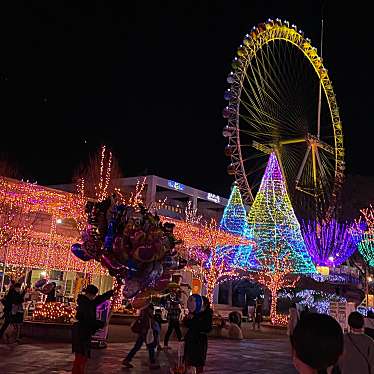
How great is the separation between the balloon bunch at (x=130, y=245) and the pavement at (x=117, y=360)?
1.66 m

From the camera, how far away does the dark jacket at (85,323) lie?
7875 mm

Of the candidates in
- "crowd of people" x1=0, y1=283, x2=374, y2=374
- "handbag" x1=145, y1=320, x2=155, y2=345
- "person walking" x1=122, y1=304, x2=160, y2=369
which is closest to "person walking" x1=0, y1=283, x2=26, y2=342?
"crowd of people" x1=0, y1=283, x2=374, y2=374

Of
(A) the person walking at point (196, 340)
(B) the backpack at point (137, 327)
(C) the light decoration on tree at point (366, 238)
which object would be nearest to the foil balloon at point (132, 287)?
(B) the backpack at point (137, 327)

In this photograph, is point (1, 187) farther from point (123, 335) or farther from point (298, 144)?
point (298, 144)

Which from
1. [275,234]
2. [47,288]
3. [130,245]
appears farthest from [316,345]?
[275,234]

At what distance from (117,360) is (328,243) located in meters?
33.6

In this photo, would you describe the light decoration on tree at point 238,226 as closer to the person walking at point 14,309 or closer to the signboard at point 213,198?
the signboard at point 213,198

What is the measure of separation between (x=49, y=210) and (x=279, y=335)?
11859 mm

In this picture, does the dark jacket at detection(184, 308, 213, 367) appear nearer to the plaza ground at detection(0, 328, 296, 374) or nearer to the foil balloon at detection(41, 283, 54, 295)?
the plaza ground at detection(0, 328, 296, 374)

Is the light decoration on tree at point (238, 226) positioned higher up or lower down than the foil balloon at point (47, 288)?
higher up

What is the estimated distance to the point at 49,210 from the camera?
76.9 feet

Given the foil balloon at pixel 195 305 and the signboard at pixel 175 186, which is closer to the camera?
the foil balloon at pixel 195 305

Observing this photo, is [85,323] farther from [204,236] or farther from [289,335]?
[204,236]

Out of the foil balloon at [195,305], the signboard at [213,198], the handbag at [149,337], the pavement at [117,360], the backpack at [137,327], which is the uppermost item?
the signboard at [213,198]
